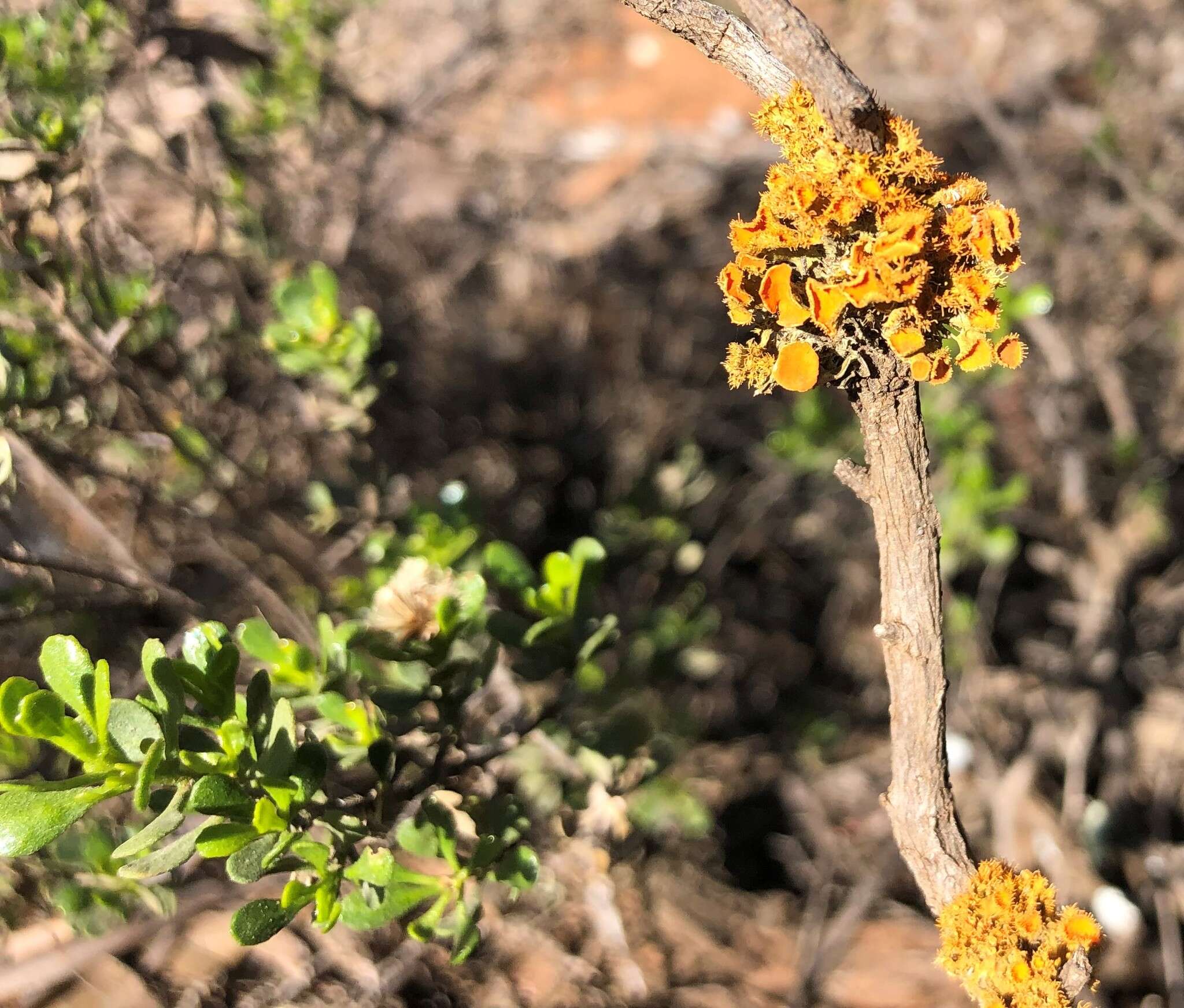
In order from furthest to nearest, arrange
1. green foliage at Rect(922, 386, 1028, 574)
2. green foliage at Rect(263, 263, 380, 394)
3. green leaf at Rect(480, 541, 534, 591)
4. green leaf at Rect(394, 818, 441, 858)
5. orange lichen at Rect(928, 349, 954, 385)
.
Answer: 1. green foliage at Rect(922, 386, 1028, 574)
2. green foliage at Rect(263, 263, 380, 394)
3. green leaf at Rect(480, 541, 534, 591)
4. green leaf at Rect(394, 818, 441, 858)
5. orange lichen at Rect(928, 349, 954, 385)

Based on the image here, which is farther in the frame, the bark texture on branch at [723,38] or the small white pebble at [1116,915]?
the small white pebble at [1116,915]

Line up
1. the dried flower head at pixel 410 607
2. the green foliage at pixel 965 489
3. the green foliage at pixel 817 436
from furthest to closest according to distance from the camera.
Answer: the green foliage at pixel 817 436, the green foliage at pixel 965 489, the dried flower head at pixel 410 607

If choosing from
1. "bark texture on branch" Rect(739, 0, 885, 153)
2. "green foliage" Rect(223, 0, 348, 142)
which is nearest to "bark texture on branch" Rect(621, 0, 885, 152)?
"bark texture on branch" Rect(739, 0, 885, 153)

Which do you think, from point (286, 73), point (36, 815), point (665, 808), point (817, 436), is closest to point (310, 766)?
point (36, 815)

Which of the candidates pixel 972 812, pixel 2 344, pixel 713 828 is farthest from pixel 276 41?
pixel 972 812

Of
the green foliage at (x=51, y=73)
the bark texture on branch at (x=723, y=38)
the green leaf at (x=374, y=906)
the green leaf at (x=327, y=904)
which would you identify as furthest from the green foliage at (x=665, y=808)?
the green foliage at (x=51, y=73)

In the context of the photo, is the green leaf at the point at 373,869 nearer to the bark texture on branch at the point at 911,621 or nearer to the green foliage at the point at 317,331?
the bark texture on branch at the point at 911,621

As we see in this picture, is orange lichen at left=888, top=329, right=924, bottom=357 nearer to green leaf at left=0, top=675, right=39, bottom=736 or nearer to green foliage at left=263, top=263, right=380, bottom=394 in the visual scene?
green leaf at left=0, top=675, right=39, bottom=736
